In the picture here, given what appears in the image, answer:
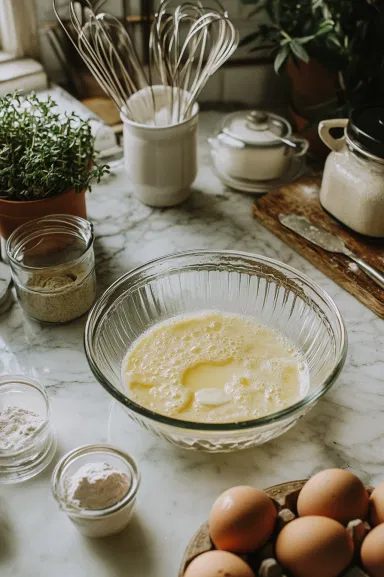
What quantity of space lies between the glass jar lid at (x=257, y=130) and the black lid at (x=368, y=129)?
0.19 meters

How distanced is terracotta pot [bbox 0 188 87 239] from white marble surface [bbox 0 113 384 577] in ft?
0.40

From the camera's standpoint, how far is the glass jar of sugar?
3.19 ft

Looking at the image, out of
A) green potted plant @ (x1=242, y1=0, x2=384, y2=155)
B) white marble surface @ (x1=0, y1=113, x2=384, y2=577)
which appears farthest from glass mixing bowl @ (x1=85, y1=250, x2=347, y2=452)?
green potted plant @ (x1=242, y1=0, x2=384, y2=155)

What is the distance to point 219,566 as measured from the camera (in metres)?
0.57

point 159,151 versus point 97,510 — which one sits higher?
point 159,151

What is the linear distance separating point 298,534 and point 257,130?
2.59 ft

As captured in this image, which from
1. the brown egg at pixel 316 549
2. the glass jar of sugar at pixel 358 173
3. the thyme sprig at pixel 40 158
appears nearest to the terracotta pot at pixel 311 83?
the glass jar of sugar at pixel 358 173

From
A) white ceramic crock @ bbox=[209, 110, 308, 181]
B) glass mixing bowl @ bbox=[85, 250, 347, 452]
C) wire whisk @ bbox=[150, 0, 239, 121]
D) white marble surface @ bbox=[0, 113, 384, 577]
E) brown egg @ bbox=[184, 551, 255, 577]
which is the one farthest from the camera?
white ceramic crock @ bbox=[209, 110, 308, 181]

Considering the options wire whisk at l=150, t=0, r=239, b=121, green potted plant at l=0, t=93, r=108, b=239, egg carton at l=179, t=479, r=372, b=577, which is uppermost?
wire whisk at l=150, t=0, r=239, b=121

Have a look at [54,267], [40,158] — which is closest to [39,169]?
[40,158]

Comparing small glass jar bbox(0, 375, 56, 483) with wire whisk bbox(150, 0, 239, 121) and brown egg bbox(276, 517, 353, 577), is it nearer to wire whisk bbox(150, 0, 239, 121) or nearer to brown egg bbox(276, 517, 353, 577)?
brown egg bbox(276, 517, 353, 577)

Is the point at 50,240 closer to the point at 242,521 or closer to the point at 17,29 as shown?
the point at 242,521

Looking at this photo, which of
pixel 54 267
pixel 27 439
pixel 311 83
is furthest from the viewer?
pixel 311 83

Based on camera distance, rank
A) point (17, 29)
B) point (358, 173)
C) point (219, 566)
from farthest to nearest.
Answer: point (17, 29), point (358, 173), point (219, 566)
